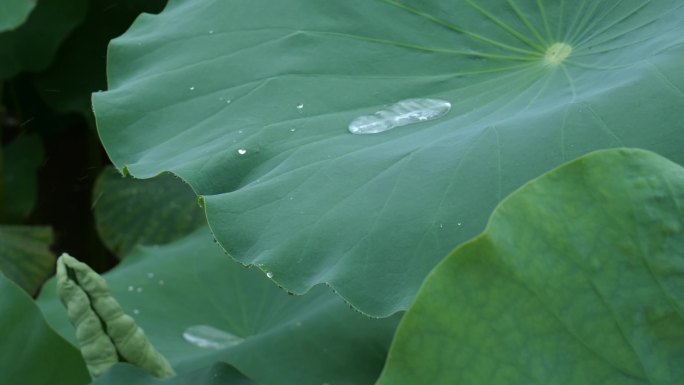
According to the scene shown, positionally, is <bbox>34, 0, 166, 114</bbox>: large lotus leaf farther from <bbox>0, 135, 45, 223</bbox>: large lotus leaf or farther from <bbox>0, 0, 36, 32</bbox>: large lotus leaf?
<bbox>0, 0, 36, 32</bbox>: large lotus leaf

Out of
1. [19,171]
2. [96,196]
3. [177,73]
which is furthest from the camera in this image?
[19,171]

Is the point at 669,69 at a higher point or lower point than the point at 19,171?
higher

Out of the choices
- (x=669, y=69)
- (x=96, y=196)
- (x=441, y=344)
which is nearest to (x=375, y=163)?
(x=669, y=69)

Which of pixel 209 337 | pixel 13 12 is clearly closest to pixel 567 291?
pixel 209 337

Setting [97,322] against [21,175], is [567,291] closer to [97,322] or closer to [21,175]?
[97,322]

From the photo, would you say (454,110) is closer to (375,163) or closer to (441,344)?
(375,163)

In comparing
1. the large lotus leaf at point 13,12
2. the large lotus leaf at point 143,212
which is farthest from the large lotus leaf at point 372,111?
the large lotus leaf at point 143,212

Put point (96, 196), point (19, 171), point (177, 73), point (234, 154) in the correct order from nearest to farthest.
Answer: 1. point (234, 154)
2. point (177, 73)
3. point (96, 196)
4. point (19, 171)
